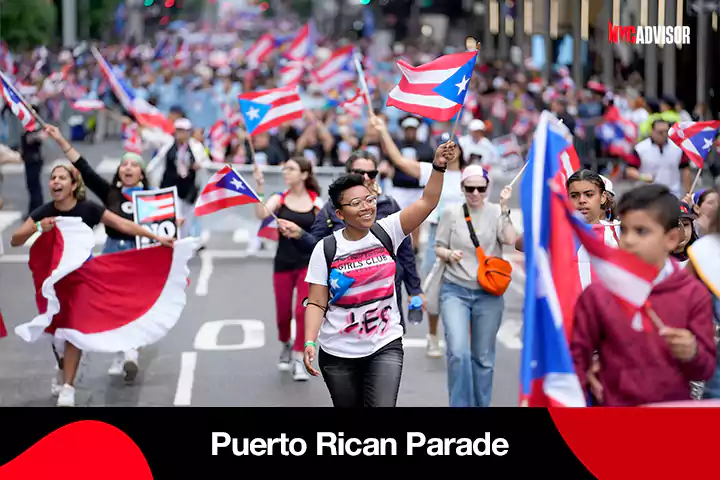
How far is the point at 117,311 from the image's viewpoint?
10102 millimetres

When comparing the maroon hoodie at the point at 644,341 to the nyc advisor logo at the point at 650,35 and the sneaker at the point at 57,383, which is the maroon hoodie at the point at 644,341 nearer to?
the nyc advisor logo at the point at 650,35

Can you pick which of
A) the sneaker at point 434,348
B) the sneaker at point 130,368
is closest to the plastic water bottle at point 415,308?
the sneaker at point 130,368

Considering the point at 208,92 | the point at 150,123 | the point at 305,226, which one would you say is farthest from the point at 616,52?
the point at 305,226

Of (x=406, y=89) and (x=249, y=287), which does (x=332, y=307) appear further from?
(x=249, y=287)

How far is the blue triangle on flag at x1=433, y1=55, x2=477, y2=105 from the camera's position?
7.93m

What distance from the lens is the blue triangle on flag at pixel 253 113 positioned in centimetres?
1290

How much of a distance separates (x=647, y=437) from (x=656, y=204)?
862mm

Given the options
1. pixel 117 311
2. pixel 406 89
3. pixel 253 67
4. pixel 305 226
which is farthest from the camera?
pixel 253 67

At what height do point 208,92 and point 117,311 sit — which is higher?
point 117,311

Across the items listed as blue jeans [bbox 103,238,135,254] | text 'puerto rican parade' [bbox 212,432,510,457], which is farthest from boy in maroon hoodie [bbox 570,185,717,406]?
blue jeans [bbox 103,238,135,254]


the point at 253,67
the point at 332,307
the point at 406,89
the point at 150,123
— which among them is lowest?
the point at 253,67

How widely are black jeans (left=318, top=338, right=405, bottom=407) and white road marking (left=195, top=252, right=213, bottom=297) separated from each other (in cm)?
877

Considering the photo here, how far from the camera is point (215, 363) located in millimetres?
11898

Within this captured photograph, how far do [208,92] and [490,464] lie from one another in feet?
93.4
